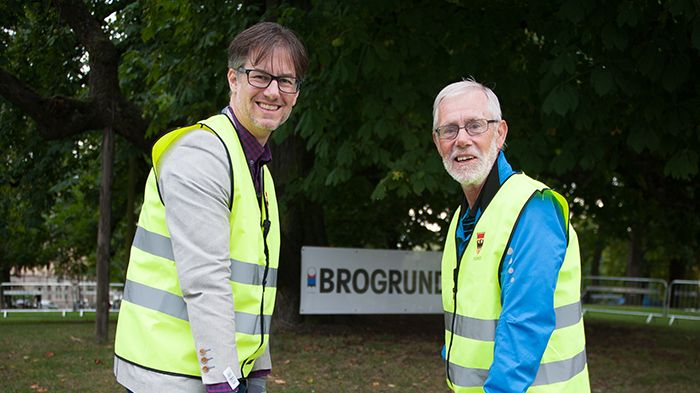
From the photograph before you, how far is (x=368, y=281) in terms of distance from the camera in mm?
12148

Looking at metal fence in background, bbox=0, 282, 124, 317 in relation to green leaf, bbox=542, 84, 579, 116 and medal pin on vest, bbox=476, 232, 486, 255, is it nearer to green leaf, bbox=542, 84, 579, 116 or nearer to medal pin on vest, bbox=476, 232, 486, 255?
green leaf, bbox=542, 84, 579, 116

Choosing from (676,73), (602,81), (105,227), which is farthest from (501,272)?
(105,227)

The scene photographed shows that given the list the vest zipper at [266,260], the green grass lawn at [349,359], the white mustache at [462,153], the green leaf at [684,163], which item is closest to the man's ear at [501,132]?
the white mustache at [462,153]

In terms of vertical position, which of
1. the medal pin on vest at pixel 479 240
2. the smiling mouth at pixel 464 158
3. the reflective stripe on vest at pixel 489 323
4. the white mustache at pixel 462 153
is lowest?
the reflective stripe on vest at pixel 489 323

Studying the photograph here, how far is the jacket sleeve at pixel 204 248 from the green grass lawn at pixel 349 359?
5307 mm

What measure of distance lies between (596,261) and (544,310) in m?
34.7

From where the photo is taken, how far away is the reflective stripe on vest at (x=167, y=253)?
90.7 inches

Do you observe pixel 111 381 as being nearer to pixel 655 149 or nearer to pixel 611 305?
pixel 655 149

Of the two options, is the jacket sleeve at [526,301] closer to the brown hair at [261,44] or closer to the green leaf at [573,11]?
the brown hair at [261,44]

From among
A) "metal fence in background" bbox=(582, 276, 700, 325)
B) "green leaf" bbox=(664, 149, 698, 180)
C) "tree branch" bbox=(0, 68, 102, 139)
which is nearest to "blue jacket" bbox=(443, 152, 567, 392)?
"green leaf" bbox=(664, 149, 698, 180)

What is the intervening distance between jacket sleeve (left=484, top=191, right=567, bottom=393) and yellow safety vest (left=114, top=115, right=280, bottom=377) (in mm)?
784

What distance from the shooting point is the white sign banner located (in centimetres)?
1162

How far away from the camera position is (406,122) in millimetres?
8594

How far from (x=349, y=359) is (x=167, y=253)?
24.9 ft
